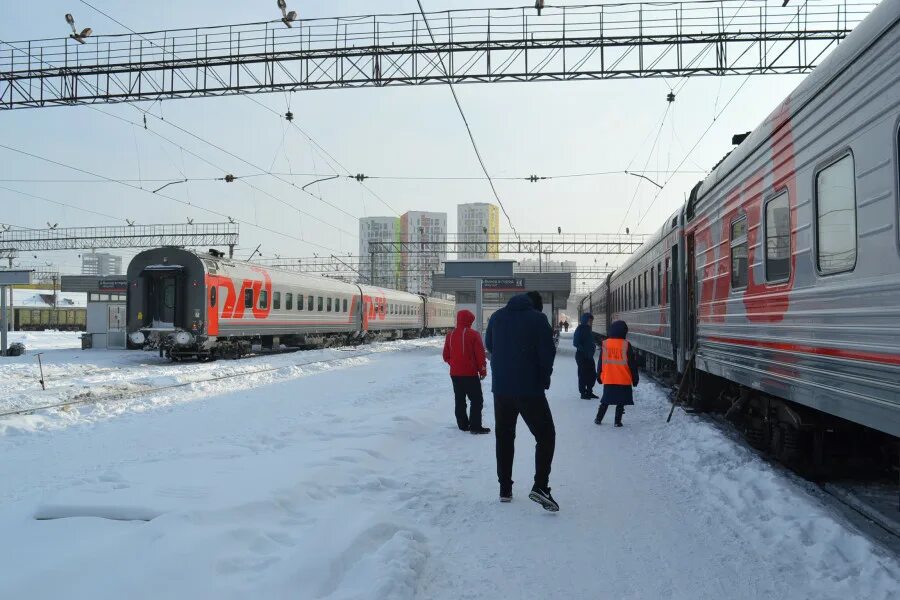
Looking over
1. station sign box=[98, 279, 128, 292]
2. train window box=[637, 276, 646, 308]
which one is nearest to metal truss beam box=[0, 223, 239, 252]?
station sign box=[98, 279, 128, 292]

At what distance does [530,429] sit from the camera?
5.11 meters

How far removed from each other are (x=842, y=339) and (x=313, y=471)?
4.06 meters

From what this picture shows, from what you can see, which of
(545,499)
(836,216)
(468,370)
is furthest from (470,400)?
(836,216)

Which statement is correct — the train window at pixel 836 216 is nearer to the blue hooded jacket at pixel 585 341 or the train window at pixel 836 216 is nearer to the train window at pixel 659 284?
the blue hooded jacket at pixel 585 341

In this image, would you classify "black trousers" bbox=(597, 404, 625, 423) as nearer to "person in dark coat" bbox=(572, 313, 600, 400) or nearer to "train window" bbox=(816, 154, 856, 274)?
"person in dark coat" bbox=(572, 313, 600, 400)

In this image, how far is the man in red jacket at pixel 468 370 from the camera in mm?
8469

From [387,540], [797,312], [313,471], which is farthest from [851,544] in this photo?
[313,471]

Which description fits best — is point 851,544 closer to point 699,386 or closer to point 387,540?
point 387,540

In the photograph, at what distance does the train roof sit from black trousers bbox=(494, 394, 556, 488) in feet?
9.92

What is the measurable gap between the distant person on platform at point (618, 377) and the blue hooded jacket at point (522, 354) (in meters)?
4.34

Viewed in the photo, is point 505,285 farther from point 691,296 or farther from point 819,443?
point 819,443

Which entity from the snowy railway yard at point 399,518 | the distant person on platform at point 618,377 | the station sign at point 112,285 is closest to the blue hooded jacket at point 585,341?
the distant person on platform at point 618,377

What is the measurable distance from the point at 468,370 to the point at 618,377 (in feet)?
7.31

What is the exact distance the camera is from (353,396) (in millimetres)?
11891
